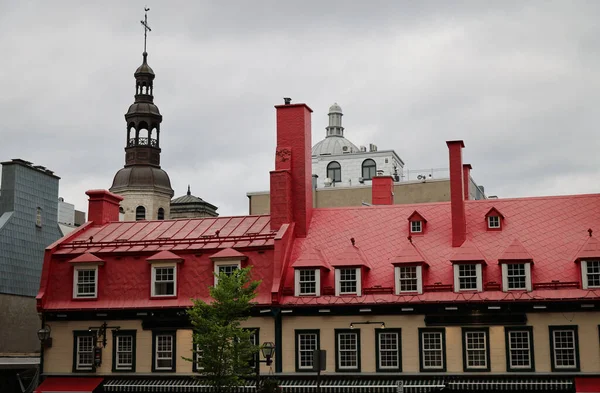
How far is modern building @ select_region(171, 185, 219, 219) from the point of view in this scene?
3829 inches

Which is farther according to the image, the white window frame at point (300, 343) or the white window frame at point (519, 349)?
the white window frame at point (300, 343)

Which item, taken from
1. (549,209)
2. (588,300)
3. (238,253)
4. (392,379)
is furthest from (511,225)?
(238,253)

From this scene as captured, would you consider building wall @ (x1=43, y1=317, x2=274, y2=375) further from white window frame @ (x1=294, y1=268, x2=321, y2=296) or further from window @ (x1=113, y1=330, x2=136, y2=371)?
white window frame @ (x1=294, y1=268, x2=321, y2=296)

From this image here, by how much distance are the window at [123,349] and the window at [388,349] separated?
1143 cm

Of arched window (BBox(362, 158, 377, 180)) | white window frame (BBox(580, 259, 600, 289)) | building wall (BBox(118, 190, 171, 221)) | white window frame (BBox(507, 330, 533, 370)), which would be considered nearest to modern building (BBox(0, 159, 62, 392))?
white window frame (BBox(507, 330, 533, 370))

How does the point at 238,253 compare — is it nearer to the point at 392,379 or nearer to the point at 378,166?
the point at 392,379

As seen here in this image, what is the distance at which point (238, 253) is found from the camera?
149 feet

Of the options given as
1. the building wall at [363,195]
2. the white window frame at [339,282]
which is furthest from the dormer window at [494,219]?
the building wall at [363,195]

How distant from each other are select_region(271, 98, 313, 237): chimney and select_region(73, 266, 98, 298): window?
8809 millimetres

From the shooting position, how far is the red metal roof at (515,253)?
4169 centimetres

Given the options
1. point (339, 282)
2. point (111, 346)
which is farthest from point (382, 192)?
point (111, 346)

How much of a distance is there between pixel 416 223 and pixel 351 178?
198 feet

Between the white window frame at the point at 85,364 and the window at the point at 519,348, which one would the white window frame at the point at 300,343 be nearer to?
the window at the point at 519,348

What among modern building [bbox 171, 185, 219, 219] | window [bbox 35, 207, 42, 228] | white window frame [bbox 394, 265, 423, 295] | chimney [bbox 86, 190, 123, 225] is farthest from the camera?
modern building [bbox 171, 185, 219, 219]
